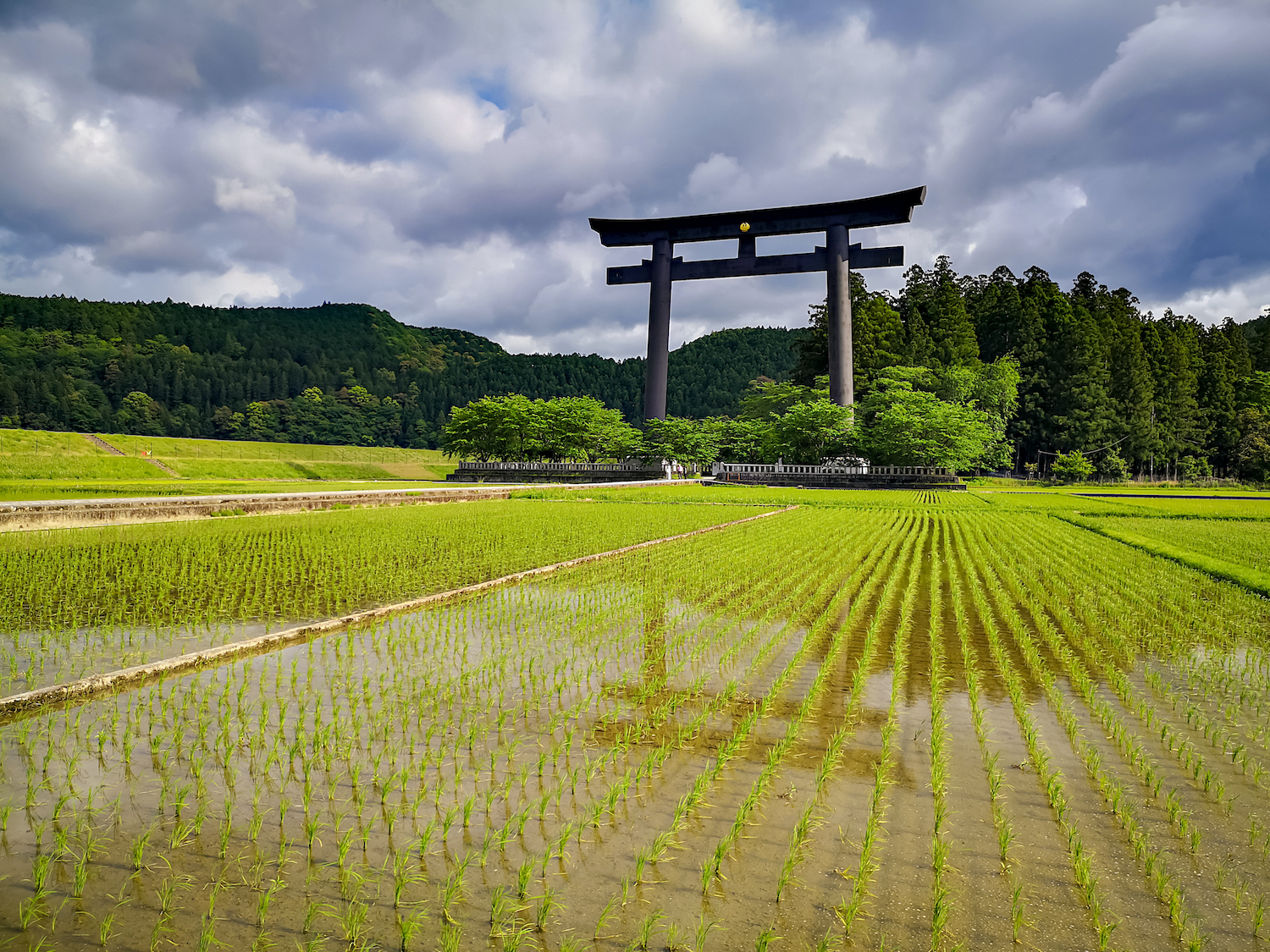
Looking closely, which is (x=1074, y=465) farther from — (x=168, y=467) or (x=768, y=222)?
(x=168, y=467)

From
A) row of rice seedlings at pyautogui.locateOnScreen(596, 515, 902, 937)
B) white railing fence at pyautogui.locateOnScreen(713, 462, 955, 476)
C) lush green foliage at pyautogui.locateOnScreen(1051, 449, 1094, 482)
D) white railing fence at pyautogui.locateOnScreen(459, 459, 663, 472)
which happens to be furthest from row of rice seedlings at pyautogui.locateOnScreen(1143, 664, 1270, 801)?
lush green foliage at pyautogui.locateOnScreen(1051, 449, 1094, 482)

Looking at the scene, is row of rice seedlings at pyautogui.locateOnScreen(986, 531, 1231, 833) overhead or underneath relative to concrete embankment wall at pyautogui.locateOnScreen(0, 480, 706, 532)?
underneath

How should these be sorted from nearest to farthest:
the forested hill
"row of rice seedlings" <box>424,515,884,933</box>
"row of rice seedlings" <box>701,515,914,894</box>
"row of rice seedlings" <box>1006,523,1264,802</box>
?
"row of rice seedlings" <box>701,515,914,894</box>, "row of rice seedlings" <box>424,515,884,933</box>, "row of rice seedlings" <box>1006,523,1264,802</box>, the forested hill

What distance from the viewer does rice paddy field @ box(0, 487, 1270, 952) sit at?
2.21 metres

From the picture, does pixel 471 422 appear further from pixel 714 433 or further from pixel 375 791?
pixel 375 791

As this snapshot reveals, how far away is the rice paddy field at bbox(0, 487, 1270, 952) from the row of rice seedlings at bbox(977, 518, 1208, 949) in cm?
2

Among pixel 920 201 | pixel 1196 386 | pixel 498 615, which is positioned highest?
pixel 920 201

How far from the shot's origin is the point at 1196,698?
14.1 ft

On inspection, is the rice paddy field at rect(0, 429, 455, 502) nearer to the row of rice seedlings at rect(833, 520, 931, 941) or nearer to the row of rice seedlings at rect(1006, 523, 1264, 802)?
the row of rice seedlings at rect(833, 520, 931, 941)

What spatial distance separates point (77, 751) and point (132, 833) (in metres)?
1.05

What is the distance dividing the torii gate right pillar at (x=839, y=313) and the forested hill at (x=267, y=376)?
4936 cm

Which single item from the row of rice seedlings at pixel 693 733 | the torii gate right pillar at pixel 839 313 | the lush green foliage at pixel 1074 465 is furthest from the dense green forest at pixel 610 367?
the row of rice seedlings at pixel 693 733

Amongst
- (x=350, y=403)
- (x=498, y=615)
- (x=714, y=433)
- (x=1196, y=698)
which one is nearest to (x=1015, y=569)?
(x=1196, y=698)

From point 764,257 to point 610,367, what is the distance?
7734cm
